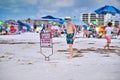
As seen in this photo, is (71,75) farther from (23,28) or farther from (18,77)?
(23,28)

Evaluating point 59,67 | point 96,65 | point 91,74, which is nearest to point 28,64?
point 59,67

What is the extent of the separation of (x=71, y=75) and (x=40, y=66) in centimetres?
132

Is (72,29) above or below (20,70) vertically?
above

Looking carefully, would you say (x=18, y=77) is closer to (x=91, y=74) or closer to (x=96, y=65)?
(x=91, y=74)

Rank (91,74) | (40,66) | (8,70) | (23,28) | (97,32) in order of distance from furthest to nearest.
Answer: (23,28), (97,32), (40,66), (8,70), (91,74)

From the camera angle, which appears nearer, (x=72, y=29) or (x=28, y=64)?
→ (x=28, y=64)

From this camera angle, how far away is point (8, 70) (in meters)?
5.96

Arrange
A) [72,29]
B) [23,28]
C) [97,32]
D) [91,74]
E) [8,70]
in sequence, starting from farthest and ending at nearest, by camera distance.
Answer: [23,28] < [97,32] < [72,29] < [8,70] < [91,74]

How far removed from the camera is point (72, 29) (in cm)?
810

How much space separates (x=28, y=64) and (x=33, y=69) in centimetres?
79

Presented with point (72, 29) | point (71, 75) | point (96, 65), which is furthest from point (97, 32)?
point (71, 75)

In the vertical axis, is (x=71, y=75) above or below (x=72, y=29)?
below

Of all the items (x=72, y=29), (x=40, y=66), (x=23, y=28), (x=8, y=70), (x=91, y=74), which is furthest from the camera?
(x=23, y=28)

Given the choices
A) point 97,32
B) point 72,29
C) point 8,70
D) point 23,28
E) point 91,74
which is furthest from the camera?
point 23,28
